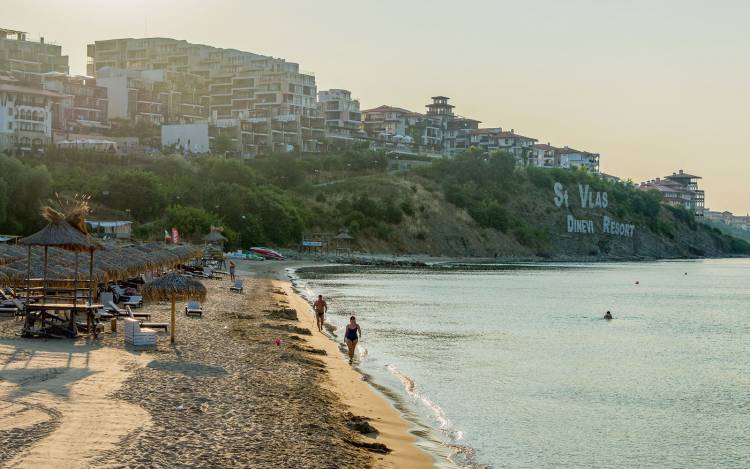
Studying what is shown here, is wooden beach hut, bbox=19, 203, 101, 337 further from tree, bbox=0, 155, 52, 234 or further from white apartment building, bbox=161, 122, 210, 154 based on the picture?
white apartment building, bbox=161, 122, 210, 154

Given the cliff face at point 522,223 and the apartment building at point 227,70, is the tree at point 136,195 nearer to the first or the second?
the cliff face at point 522,223

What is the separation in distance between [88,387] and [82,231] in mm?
9480

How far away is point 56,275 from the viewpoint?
28.3 meters

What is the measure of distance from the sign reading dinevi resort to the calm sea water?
95334 mm

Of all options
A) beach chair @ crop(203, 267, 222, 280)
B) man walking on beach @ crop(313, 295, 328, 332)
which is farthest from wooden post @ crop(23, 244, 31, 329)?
beach chair @ crop(203, 267, 222, 280)

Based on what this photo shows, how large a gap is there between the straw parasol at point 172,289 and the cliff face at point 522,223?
90.1 metres

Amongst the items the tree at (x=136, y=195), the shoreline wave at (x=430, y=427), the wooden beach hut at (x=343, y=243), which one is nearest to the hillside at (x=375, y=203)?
the tree at (x=136, y=195)

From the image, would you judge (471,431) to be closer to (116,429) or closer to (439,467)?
(439,467)

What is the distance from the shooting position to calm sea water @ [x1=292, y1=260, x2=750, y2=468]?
19000 millimetres

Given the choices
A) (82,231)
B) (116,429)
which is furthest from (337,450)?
(82,231)

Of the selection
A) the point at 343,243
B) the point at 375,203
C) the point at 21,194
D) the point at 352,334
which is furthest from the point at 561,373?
the point at 375,203

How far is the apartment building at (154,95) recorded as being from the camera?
131000mm

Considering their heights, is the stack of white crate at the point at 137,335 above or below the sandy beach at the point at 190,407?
above

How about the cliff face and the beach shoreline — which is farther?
the cliff face
